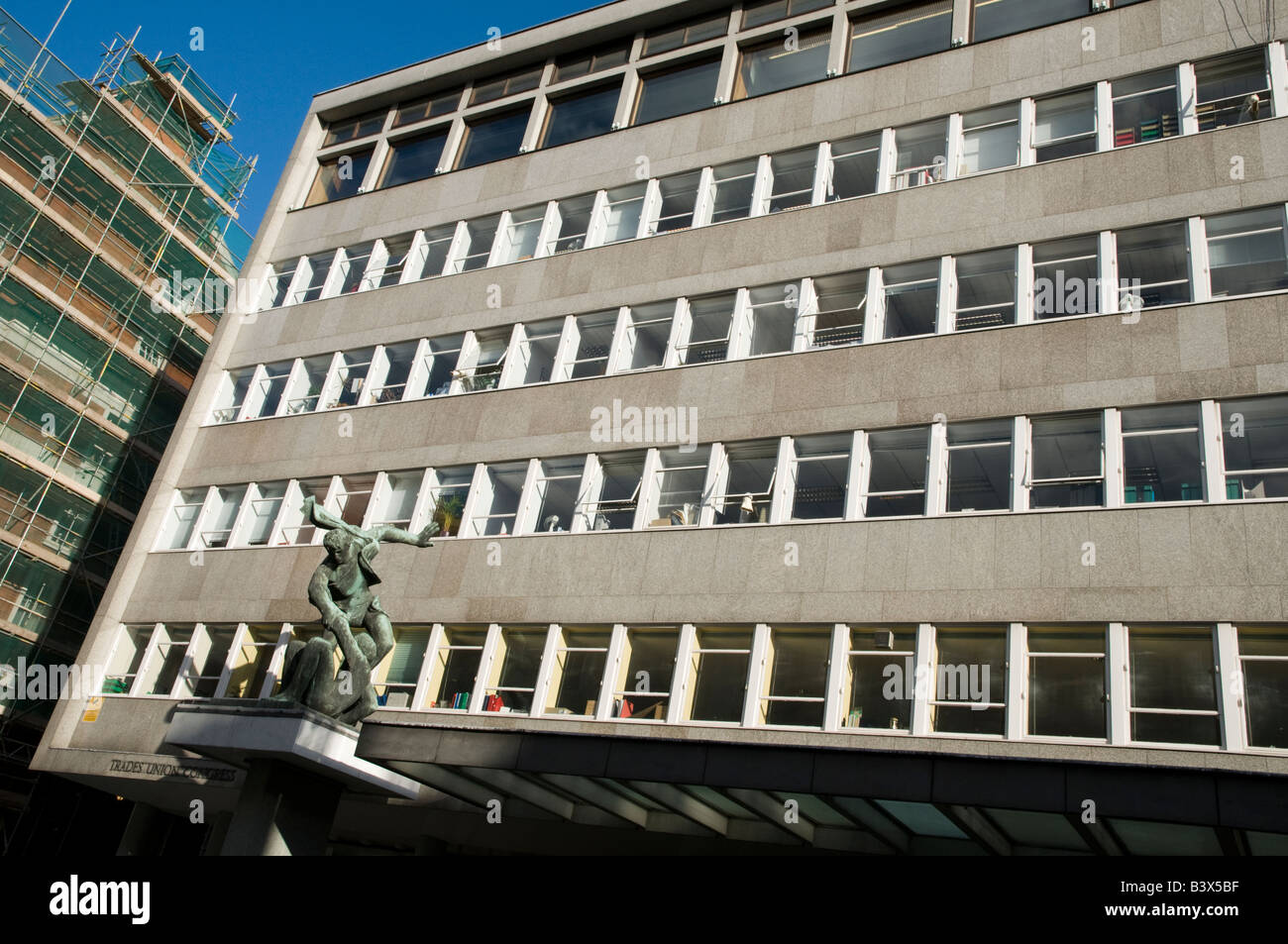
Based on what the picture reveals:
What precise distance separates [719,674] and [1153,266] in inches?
405

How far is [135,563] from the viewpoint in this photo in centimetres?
2602

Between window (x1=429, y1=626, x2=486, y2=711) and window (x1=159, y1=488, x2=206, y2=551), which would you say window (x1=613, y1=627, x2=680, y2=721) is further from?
window (x1=159, y1=488, x2=206, y2=551)

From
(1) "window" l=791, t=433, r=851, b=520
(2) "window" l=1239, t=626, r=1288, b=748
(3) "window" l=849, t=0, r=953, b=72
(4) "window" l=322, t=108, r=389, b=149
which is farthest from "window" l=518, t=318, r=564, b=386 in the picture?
(2) "window" l=1239, t=626, r=1288, b=748

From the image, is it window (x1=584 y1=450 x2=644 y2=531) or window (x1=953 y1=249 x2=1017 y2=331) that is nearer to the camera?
window (x1=953 y1=249 x2=1017 y2=331)

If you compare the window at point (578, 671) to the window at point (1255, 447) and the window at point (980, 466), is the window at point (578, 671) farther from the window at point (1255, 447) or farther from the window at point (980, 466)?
the window at point (1255, 447)

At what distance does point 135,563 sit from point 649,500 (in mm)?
13375

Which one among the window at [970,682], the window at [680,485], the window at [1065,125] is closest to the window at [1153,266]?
the window at [1065,125]

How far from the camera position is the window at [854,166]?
22.9 metres

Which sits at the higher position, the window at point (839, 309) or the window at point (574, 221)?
the window at point (574, 221)

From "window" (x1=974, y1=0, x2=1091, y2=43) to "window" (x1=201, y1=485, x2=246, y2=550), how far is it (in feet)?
65.2

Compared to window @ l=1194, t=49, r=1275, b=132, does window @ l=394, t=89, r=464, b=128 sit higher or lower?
higher

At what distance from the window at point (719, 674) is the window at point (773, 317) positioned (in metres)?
5.89

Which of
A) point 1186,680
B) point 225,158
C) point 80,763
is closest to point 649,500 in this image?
point 1186,680

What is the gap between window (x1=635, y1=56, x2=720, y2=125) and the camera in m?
26.5
